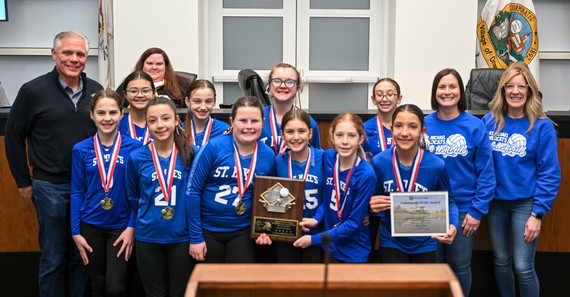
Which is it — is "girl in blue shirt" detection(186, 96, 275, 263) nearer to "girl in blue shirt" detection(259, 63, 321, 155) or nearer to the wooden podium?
"girl in blue shirt" detection(259, 63, 321, 155)

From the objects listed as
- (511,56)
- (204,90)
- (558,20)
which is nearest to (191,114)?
(204,90)

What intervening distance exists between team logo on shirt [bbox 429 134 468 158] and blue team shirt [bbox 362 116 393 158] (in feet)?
0.78

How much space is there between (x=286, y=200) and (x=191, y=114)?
31.6 inches

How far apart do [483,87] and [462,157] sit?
9.74ft

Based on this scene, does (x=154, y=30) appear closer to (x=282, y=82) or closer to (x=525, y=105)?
(x=282, y=82)

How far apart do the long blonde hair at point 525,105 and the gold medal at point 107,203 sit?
6.82 ft

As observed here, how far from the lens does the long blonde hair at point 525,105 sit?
9.81 ft

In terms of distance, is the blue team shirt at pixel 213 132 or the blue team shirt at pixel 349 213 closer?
the blue team shirt at pixel 349 213

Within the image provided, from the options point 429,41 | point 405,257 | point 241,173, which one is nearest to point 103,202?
point 241,173

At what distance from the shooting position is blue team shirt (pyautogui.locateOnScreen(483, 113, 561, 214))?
117 inches

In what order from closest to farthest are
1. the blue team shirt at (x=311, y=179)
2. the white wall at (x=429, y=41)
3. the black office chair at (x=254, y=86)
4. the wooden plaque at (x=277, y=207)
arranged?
1. the wooden plaque at (x=277, y=207)
2. the blue team shirt at (x=311, y=179)
3. the black office chair at (x=254, y=86)
4. the white wall at (x=429, y=41)

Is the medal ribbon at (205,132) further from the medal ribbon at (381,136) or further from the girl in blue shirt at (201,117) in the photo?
the medal ribbon at (381,136)

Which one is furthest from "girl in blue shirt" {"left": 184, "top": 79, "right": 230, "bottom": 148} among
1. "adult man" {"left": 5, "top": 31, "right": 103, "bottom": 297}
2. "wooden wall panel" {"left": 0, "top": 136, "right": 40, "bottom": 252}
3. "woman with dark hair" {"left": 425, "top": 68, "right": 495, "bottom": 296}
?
"wooden wall panel" {"left": 0, "top": 136, "right": 40, "bottom": 252}

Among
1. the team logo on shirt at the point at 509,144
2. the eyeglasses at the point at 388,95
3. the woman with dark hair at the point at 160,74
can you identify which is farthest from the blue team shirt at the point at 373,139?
the woman with dark hair at the point at 160,74
